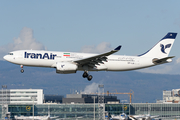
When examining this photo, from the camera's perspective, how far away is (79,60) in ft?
171

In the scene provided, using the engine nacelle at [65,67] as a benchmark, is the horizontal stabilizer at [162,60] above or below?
above

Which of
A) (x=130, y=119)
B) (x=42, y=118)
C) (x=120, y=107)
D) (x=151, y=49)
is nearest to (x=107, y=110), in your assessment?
(x=120, y=107)

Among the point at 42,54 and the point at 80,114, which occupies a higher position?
the point at 42,54

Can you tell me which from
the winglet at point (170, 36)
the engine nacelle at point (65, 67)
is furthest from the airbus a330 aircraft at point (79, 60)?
the winglet at point (170, 36)

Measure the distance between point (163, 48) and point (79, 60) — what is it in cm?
1761

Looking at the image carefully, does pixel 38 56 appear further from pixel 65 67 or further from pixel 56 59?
pixel 65 67

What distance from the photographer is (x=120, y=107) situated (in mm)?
102000

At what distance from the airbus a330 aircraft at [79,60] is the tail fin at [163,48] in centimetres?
106

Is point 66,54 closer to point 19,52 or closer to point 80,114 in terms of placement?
point 19,52

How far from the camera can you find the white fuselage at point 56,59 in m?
52.7

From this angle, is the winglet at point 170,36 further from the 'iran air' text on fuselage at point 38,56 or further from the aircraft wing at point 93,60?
the 'iran air' text on fuselage at point 38,56

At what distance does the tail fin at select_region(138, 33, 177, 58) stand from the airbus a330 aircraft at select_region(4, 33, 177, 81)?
1062 mm

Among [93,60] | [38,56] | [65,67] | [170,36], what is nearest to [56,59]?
[65,67]

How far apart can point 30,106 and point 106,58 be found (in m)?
49.7
